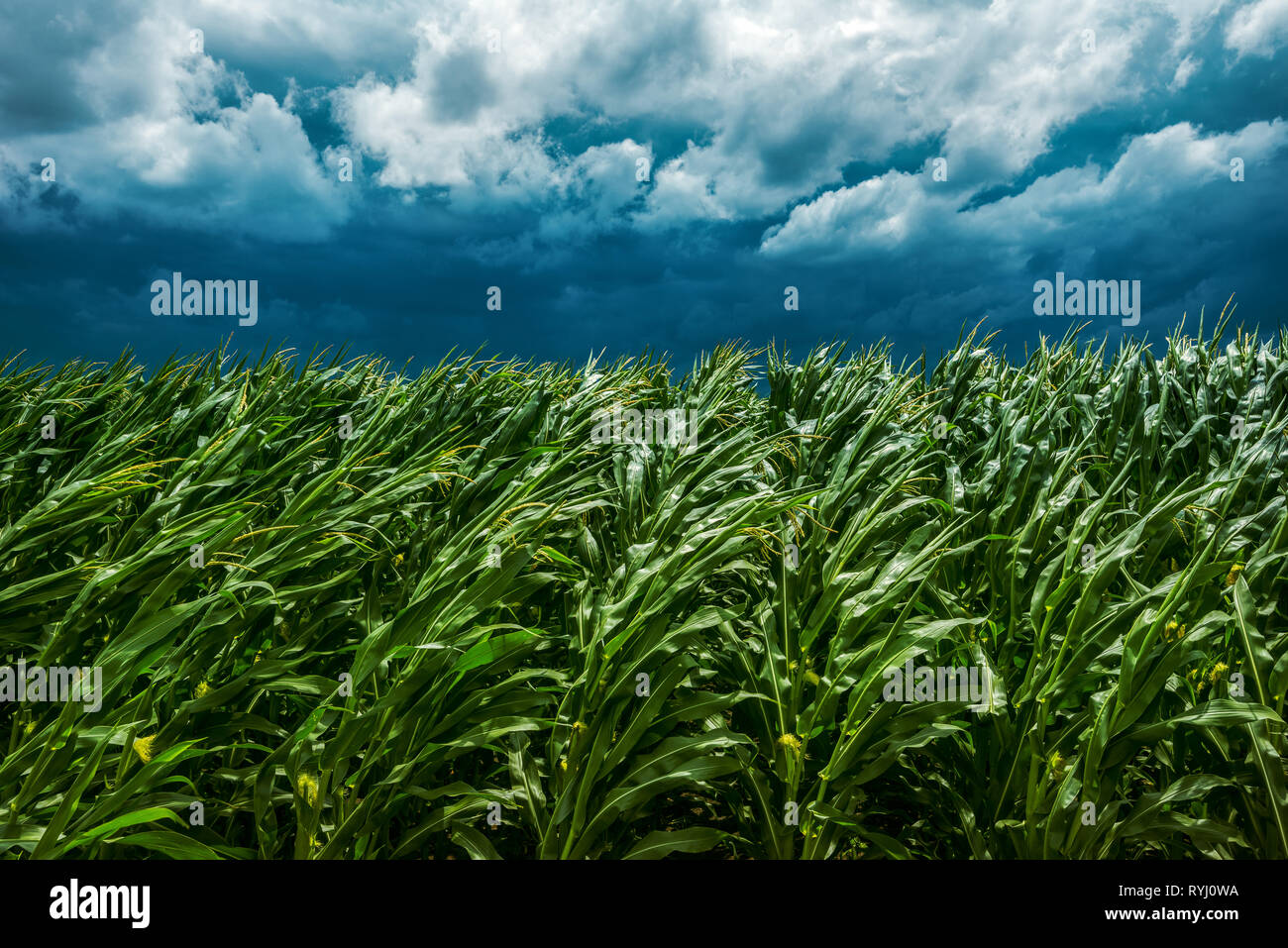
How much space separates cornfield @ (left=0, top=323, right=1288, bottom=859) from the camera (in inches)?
100

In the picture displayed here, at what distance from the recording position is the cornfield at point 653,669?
2551 millimetres

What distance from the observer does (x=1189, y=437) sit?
183 inches

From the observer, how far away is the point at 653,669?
2643 mm

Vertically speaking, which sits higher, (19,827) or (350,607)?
(350,607)

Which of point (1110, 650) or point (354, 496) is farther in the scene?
point (354, 496)

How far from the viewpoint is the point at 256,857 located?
107 inches

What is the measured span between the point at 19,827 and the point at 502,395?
12.9 ft
